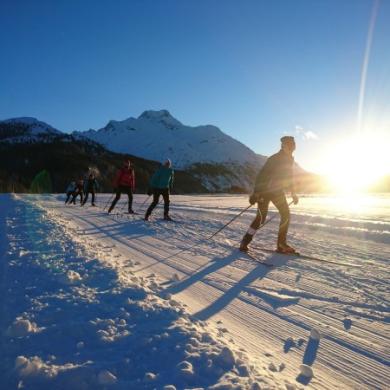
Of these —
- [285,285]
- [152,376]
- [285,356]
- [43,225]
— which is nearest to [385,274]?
[285,285]

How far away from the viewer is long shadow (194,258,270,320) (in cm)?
377

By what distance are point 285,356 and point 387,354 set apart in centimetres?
86

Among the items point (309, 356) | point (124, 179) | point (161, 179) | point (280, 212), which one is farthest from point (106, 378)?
point (124, 179)

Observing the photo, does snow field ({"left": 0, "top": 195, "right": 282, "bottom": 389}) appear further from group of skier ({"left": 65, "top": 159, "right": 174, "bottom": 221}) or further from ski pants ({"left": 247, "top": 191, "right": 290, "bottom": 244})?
group of skier ({"left": 65, "top": 159, "right": 174, "bottom": 221})

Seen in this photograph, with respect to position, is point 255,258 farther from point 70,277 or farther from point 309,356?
→ point 309,356

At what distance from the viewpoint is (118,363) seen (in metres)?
2.48

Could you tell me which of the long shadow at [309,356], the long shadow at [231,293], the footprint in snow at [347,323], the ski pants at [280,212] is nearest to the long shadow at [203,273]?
the long shadow at [231,293]

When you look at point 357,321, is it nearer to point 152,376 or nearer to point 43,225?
point 152,376

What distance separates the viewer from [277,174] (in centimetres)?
697

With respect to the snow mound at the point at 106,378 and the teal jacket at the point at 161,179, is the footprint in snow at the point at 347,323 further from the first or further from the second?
the teal jacket at the point at 161,179

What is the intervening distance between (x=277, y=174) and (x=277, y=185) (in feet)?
0.69

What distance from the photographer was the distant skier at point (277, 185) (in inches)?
275

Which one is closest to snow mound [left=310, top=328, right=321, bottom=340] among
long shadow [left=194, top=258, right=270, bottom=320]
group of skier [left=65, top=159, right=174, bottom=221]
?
long shadow [left=194, top=258, right=270, bottom=320]

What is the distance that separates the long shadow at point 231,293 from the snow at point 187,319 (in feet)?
0.05
